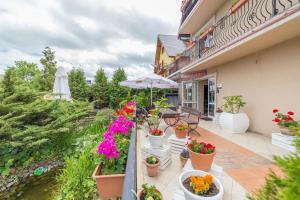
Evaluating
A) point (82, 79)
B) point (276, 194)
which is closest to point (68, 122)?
point (276, 194)

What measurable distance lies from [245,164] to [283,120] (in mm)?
1779

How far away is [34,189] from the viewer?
15.6ft

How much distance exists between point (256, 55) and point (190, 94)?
6.98 meters

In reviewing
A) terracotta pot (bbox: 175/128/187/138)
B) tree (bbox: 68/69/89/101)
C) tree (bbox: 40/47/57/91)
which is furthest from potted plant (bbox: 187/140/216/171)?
tree (bbox: 40/47/57/91)

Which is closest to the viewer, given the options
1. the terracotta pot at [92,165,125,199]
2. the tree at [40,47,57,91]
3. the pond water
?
the terracotta pot at [92,165,125,199]

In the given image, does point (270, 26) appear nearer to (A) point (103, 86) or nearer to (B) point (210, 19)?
(B) point (210, 19)

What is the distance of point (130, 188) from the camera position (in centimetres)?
198

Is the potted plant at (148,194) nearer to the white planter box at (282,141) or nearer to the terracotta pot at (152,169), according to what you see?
the terracotta pot at (152,169)

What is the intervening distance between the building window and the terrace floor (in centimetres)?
666

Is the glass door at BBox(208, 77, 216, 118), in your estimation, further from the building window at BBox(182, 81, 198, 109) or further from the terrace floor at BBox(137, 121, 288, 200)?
the terrace floor at BBox(137, 121, 288, 200)

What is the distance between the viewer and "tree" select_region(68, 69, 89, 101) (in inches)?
704

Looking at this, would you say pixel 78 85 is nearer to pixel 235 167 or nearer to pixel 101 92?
pixel 101 92

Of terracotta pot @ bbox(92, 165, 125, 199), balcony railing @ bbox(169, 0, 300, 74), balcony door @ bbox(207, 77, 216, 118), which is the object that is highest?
balcony railing @ bbox(169, 0, 300, 74)

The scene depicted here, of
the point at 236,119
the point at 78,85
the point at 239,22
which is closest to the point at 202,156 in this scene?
the point at 236,119
